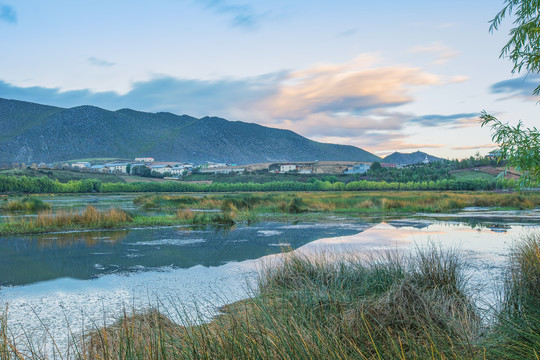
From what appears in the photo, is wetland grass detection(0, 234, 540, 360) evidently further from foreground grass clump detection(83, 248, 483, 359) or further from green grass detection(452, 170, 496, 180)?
green grass detection(452, 170, 496, 180)

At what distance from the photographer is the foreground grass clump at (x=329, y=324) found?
3.58 metres

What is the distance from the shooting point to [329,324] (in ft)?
15.2

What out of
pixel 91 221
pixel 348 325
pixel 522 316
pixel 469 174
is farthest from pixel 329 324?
pixel 469 174

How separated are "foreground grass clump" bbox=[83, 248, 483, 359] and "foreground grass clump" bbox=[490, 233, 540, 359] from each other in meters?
0.28

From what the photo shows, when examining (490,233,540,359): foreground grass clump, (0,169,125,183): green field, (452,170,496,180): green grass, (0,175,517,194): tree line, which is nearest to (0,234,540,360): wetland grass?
(490,233,540,359): foreground grass clump

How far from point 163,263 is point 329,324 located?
7897 millimetres

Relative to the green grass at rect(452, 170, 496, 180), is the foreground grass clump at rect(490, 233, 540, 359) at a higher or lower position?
lower

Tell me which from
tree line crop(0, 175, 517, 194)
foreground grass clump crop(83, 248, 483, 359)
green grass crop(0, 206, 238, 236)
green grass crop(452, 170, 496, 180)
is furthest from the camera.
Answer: green grass crop(452, 170, 496, 180)

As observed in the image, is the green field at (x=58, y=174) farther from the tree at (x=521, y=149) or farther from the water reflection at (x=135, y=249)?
the tree at (x=521, y=149)

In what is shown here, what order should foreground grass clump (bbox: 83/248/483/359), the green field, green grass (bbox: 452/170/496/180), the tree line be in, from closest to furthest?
foreground grass clump (bbox: 83/248/483/359) → the tree line → green grass (bbox: 452/170/496/180) → the green field

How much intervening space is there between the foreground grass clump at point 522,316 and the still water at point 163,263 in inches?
30.6

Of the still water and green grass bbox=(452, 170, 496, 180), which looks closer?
the still water

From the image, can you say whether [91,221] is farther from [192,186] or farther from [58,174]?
[58,174]

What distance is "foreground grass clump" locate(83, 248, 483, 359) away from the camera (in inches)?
141
